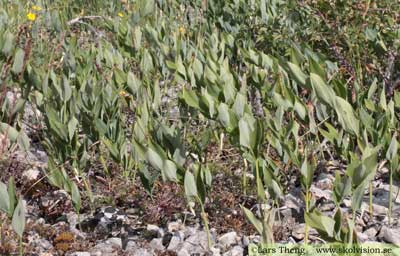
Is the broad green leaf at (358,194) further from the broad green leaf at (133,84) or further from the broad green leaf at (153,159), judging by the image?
the broad green leaf at (133,84)

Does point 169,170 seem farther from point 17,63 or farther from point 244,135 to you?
point 17,63

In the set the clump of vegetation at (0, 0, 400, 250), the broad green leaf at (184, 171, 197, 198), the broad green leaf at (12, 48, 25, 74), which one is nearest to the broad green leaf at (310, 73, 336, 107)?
the clump of vegetation at (0, 0, 400, 250)

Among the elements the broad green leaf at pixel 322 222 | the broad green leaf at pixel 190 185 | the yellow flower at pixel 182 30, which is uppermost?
the yellow flower at pixel 182 30

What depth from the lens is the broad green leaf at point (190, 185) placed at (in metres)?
2.26

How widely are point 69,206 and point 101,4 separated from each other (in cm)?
325

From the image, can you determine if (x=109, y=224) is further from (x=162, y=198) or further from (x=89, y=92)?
(x=89, y=92)

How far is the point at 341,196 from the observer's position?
6.91 ft

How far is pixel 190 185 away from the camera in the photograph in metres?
2.26

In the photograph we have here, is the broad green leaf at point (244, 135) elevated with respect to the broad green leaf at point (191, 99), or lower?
lower

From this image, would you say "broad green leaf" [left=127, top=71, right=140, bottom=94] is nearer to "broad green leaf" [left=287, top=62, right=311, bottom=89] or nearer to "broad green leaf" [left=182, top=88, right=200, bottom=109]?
"broad green leaf" [left=182, top=88, right=200, bottom=109]

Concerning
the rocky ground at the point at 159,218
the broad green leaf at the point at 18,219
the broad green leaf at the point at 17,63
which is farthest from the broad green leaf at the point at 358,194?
the broad green leaf at the point at 17,63

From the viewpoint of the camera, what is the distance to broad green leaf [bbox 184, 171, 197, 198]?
2256 mm

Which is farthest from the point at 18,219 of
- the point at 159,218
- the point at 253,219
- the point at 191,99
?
the point at 191,99

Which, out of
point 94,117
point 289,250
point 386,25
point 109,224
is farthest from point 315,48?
point 289,250
